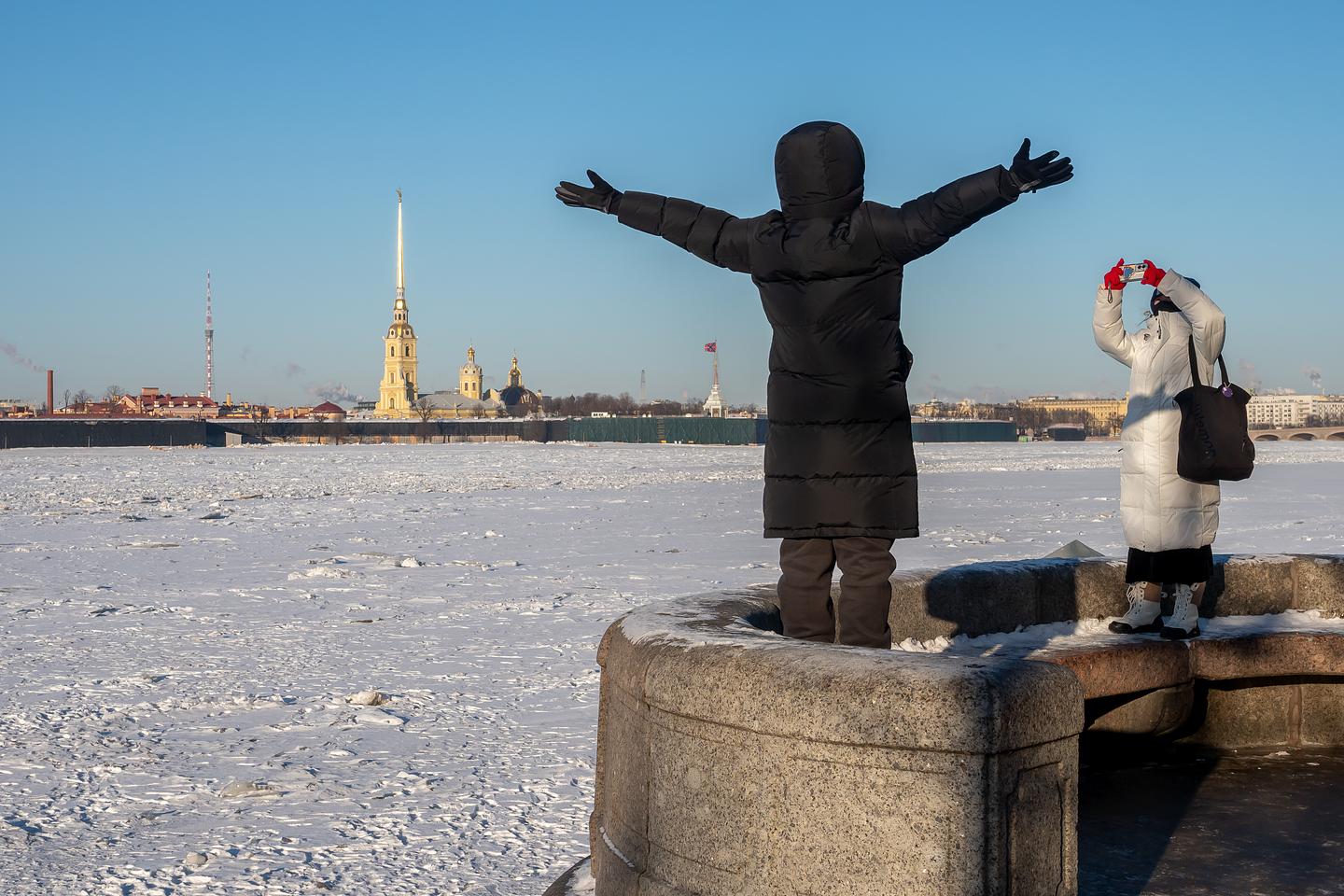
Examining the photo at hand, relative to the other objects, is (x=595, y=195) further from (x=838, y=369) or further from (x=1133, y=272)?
(x=1133, y=272)

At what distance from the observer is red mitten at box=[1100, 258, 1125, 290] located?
16.3ft

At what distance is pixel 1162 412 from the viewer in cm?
496

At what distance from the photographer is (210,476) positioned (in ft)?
106

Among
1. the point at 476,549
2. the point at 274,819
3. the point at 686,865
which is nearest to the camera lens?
the point at 686,865

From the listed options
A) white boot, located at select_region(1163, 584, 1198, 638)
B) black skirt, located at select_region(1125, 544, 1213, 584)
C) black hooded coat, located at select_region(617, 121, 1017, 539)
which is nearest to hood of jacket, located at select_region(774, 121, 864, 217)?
black hooded coat, located at select_region(617, 121, 1017, 539)

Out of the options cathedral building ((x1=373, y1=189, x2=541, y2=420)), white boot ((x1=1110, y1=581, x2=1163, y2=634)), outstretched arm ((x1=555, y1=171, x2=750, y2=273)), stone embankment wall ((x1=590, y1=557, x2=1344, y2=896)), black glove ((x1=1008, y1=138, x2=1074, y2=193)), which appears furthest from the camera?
cathedral building ((x1=373, y1=189, x2=541, y2=420))

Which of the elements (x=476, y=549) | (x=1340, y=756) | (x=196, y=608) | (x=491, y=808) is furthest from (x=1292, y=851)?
(x=476, y=549)

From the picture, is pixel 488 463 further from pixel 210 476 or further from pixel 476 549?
pixel 476 549

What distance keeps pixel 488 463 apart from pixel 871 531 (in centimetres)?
3988

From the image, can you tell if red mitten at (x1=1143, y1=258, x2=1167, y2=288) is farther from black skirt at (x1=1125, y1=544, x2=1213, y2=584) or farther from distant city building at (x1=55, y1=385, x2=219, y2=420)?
distant city building at (x1=55, y1=385, x2=219, y2=420)

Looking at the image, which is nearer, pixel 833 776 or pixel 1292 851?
pixel 833 776

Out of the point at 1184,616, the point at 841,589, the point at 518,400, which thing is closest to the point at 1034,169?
the point at 841,589

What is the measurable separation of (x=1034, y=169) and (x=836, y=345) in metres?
0.69

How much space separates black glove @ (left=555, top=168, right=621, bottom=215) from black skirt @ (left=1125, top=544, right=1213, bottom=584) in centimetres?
256
